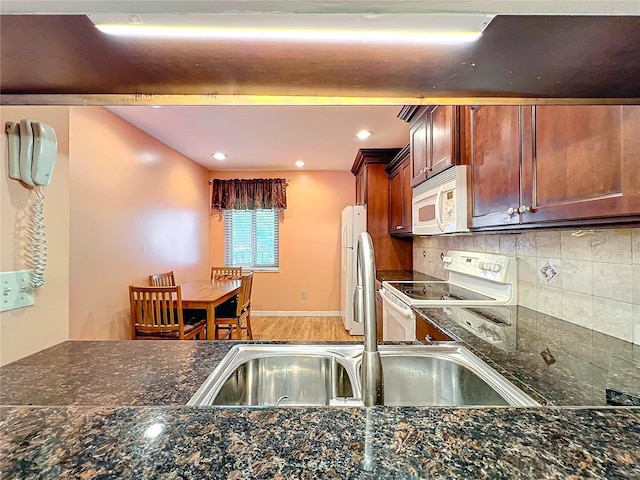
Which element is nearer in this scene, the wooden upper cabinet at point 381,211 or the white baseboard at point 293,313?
the wooden upper cabinet at point 381,211

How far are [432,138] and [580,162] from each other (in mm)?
1340

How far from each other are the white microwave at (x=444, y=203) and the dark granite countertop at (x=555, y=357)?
2.05 feet

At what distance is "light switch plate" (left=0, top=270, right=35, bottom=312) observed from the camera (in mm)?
944

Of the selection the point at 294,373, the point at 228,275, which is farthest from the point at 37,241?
the point at 228,275

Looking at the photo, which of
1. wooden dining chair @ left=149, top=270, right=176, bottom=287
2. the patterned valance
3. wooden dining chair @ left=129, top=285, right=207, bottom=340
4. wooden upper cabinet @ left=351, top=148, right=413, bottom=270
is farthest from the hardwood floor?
the patterned valance

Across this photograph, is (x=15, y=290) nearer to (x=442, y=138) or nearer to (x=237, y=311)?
(x=442, y=138)

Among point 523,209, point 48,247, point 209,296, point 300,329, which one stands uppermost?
point 523,209

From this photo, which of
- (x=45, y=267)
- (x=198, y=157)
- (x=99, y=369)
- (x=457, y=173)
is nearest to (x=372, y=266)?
(x=99, y=369)

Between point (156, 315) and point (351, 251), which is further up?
point (351, 251)

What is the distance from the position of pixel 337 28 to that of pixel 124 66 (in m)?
0.47

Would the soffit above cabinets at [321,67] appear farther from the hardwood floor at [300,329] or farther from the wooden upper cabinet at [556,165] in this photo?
the hardwood floor at [300,329]

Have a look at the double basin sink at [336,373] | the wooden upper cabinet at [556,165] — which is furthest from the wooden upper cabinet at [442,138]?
the double basin sink at [336,373]

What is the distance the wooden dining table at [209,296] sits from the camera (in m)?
2.88

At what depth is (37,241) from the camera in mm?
1046
